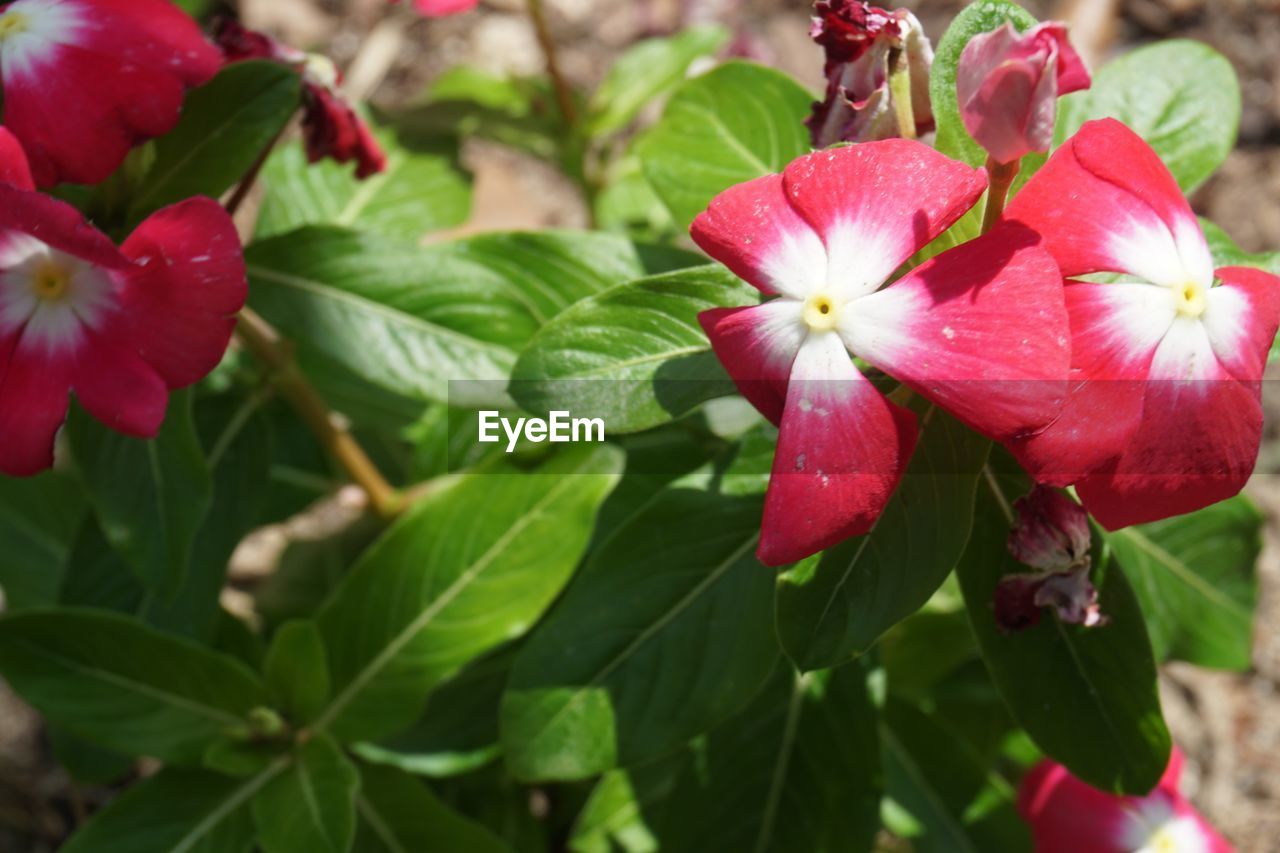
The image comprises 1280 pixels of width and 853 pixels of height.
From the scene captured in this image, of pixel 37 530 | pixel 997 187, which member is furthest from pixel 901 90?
pixel 37 530

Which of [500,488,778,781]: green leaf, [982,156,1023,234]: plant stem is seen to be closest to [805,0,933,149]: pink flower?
[982,156,1023,234]: plant stem

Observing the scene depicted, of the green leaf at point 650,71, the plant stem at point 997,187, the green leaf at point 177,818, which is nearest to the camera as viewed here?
the plant stem at point 997,187

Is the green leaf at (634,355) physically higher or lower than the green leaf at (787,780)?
higher

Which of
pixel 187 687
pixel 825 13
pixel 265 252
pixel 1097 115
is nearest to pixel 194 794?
pixel 187 687

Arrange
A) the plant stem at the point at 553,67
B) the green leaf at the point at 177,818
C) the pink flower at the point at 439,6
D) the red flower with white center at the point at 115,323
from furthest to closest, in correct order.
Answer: the plant stem at the point at 553,67
the pink flower at the point at 439,6
the green leaf at the point at 177,818
the red flower with white center at the point at 115,323

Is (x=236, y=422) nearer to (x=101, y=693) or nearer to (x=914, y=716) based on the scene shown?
(x=101, y=693)

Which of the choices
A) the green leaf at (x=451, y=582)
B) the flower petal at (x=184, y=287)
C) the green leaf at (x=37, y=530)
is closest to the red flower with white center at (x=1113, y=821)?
the green leaf at (x=451, y=582)

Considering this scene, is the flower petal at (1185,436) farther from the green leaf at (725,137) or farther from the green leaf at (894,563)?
the green leaf at (725,137)

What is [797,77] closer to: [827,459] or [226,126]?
[226,126]

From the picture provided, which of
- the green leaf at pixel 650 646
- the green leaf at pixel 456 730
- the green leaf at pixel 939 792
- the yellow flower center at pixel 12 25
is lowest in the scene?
the green leaf at pixel 939 792
